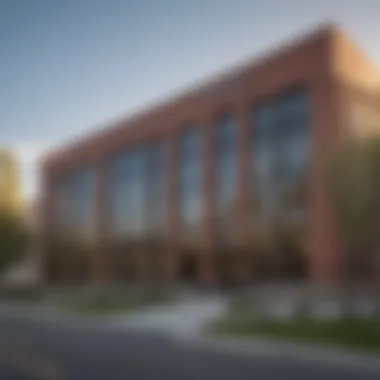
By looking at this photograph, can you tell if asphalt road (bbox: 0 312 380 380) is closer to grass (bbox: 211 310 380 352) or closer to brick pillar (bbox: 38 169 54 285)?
grass (bbox: 211 310 380 352)

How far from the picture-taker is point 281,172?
17.7m

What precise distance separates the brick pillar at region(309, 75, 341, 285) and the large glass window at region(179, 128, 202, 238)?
456 centimetres

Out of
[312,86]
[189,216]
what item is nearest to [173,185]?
[189,216]

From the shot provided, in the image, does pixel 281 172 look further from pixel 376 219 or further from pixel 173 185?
pixel 376 219

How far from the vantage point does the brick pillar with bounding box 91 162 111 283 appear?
15.4m

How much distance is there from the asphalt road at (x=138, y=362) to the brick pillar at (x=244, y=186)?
8176 mm

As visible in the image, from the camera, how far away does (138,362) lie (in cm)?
763

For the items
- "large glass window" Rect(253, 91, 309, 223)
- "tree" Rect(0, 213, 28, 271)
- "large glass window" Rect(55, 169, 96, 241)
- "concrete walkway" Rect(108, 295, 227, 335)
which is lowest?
"concrete walkway" Rect(108, 295, 227, 335)

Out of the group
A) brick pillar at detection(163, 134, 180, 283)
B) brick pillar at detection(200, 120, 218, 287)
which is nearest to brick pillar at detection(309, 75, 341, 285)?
brick pillar at detection(200, 120, 218, 287)

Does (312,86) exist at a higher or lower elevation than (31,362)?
higher

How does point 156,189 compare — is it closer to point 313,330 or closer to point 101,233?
point 101,233

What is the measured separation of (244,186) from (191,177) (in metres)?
2.02

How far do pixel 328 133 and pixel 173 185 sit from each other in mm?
6160

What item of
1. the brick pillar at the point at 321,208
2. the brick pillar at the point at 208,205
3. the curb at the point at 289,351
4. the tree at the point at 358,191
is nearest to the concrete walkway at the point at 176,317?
the curb at the point at 289,351
